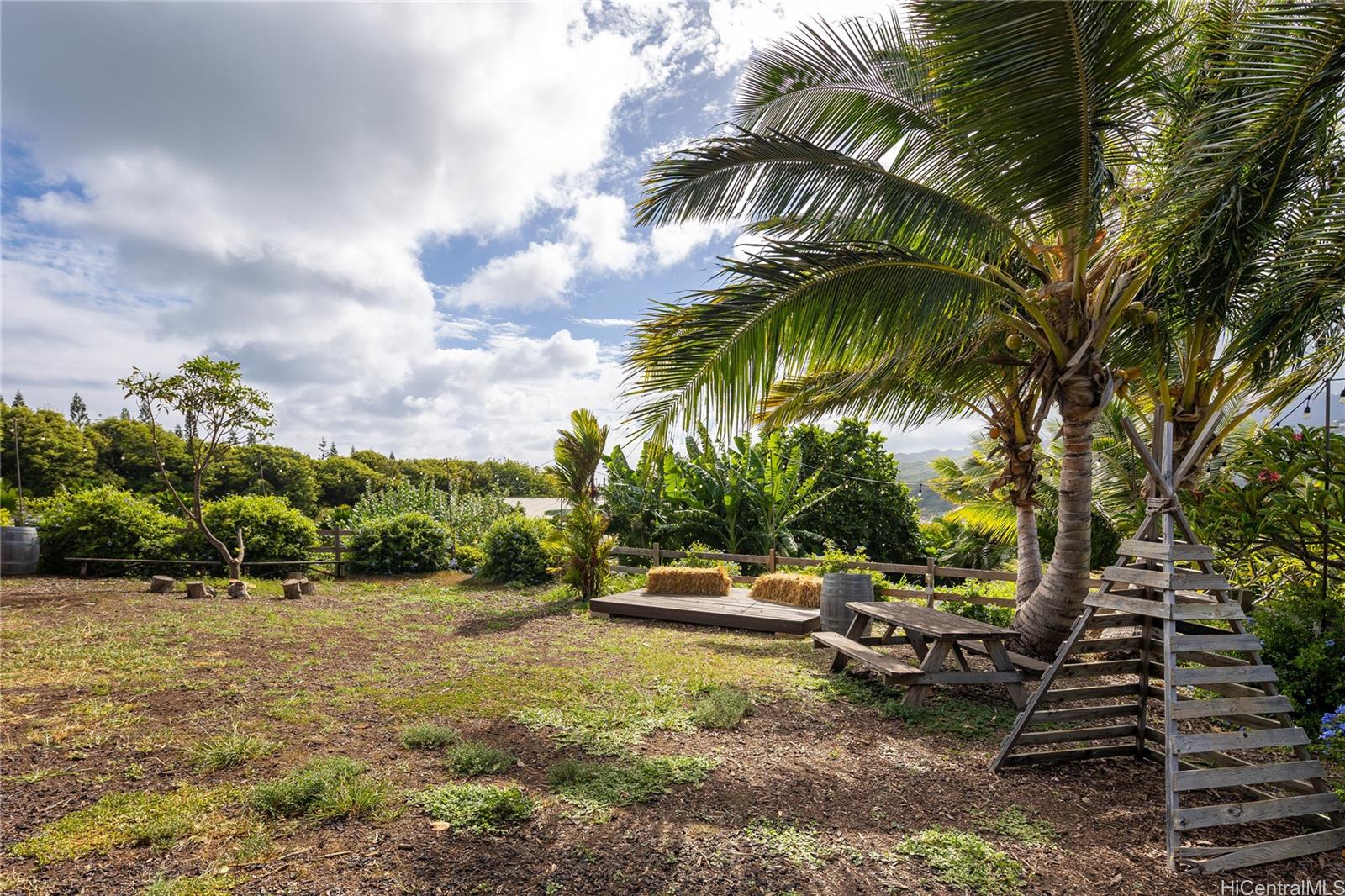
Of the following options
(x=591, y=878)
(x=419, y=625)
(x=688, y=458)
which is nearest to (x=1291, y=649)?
(x=591, y=878)

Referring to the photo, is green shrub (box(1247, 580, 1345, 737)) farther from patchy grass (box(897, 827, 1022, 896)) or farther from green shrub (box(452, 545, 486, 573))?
green shrub (box(452, 545, 486, 573))

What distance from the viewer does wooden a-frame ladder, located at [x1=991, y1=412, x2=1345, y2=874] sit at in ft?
10.2

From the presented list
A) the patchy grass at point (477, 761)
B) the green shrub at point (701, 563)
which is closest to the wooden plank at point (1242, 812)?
the patchy grass at point (477, 761)

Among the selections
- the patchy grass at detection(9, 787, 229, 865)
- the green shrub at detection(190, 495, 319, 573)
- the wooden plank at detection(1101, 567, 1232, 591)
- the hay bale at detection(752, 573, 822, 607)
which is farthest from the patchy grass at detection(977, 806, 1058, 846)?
the green shrub at detection(190, 495, 319, 573)

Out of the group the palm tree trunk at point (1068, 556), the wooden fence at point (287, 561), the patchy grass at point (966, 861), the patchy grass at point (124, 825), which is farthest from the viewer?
the wooden fence at point (287, 561)

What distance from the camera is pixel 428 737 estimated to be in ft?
14.3

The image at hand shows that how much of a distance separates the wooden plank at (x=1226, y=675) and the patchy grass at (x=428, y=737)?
4313 millimetres

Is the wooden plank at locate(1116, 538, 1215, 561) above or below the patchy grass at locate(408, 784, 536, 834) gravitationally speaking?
above

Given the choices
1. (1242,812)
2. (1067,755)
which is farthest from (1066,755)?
(1242,812)

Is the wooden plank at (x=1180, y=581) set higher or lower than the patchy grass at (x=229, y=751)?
higher

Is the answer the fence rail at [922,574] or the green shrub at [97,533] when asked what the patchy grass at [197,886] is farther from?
the green shrub at [97,533]

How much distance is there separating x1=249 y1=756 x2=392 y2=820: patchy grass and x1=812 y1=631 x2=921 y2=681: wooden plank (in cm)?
381

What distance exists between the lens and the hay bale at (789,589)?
30.5 ft

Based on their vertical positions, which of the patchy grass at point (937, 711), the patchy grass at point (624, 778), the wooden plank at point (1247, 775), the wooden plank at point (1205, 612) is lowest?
the patchy grass at point (937, 711)
